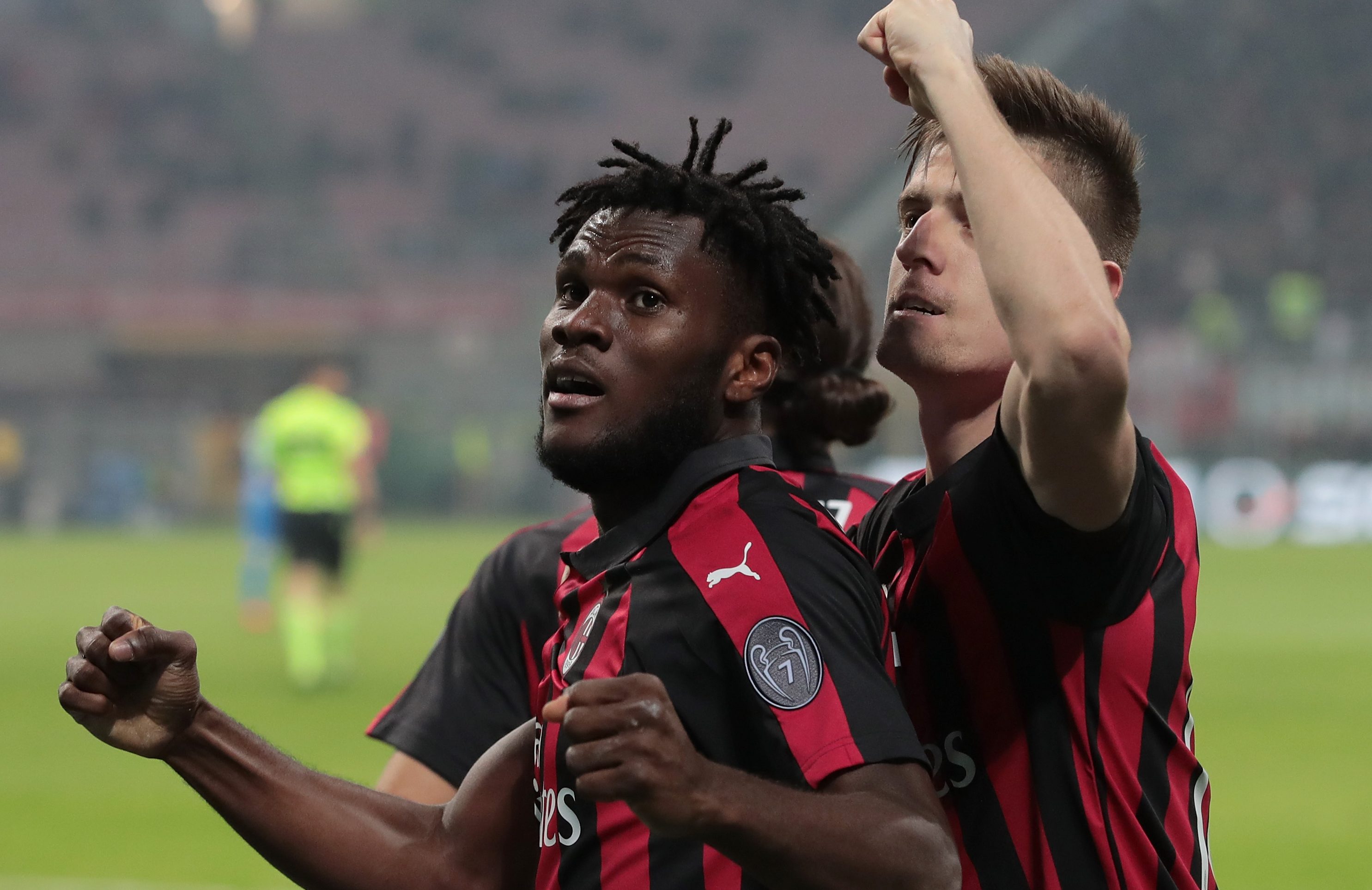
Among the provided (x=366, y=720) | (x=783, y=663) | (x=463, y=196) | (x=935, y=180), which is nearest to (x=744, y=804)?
(x=783, y=663)

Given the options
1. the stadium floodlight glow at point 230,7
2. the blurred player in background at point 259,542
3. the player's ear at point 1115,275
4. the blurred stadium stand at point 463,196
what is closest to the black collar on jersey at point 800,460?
the player's ear at point 1115,275

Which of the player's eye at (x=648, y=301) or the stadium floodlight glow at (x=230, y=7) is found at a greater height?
the stadium floodlight glow at (x=230, y=7)

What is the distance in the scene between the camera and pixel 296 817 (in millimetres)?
2168

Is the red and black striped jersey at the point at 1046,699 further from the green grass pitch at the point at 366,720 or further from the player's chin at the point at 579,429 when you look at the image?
the green grass pitch at the point at 366,720

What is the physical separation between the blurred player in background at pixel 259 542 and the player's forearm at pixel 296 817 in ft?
38.8

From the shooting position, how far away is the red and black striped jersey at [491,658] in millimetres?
3014

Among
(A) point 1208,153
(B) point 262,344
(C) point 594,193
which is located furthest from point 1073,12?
(C) point 594,193

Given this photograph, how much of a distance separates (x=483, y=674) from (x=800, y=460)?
74 centimetres

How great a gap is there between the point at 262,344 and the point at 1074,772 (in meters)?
35.8

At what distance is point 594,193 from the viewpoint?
2139 millimetres

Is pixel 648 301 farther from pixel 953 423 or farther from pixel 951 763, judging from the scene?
pixel 951 763

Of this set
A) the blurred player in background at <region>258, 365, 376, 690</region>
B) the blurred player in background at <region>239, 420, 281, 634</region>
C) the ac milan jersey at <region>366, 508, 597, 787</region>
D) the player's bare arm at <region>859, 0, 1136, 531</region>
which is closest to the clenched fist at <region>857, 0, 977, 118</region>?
the player's bare arm at <region>859, 0, 1136, 531</region>

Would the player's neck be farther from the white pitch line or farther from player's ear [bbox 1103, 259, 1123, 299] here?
the white pitch line

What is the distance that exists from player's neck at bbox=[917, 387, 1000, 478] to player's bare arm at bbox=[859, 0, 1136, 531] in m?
0.27
